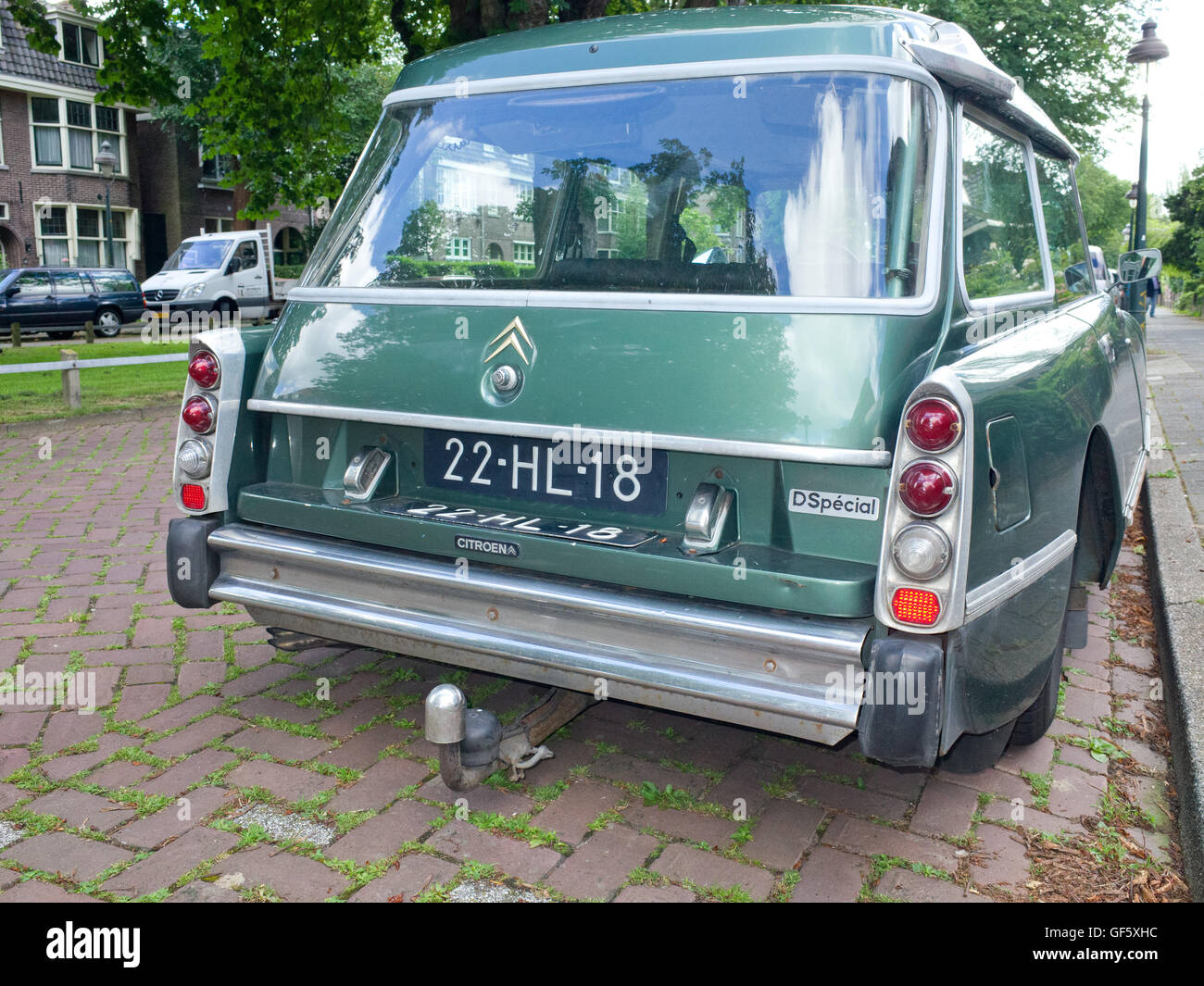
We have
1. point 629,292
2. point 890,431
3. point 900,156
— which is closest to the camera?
point 890,431

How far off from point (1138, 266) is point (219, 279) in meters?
25.3

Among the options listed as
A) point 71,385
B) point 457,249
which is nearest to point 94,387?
point 71,385

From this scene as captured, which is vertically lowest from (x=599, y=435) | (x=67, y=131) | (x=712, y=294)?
(x=599, y=435)

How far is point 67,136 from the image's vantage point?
36.1 metres

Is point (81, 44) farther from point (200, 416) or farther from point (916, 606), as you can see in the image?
point (916, 606)

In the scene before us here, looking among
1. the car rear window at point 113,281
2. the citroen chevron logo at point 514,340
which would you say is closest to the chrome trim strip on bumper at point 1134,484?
the citroen chevron logo at point 514,340

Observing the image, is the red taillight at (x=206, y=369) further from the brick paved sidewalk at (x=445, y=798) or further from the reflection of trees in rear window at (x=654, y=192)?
the brick paved sidewalk at (x=445, y=798)

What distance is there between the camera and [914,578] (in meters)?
2.68

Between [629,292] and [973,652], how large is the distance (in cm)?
145

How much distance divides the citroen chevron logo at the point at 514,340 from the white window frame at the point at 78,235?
34443mm

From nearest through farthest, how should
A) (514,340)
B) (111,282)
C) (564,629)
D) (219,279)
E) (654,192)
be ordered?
(564,629), (514,340), (654,192), (111,282), (219,279)

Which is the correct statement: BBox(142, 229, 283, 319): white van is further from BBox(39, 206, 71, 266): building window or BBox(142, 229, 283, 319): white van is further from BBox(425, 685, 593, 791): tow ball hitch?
BBox(425, 685, 593, 791): tow ball hitch
